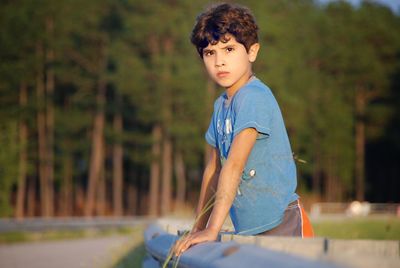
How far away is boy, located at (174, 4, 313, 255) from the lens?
440cm

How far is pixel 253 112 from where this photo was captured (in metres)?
4.41

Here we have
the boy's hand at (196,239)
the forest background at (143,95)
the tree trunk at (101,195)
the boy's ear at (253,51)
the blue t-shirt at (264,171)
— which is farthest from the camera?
the tree trunk at (101,195)

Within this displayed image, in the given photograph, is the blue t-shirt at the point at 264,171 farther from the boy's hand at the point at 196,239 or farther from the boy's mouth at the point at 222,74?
the boy's hand at the point at 196,239

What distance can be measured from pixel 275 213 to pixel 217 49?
32.3 inches

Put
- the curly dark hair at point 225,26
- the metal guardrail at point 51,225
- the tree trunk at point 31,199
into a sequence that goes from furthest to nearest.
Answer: the tree trunk at point 31,199 → the metal guardrail at point 51,225 → the curly dark hair at point 225,26

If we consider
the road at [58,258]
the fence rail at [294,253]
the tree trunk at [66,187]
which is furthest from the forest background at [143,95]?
the fence rail at [294,253]

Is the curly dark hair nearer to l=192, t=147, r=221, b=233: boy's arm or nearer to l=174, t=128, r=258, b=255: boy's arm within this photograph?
l=174, t=128, r=258, b=255: boy's arm

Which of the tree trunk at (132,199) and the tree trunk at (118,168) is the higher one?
the tree trunk at (118,168)

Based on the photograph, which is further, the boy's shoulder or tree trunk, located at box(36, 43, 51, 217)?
tree trunk, located at box(36, 43, 51, 217)

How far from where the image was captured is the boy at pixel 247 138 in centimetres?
440

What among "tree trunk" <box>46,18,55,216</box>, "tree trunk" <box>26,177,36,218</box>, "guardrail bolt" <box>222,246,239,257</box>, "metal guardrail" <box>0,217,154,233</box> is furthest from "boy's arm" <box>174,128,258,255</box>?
"tree trunk" <box>26,177,36,218</box>

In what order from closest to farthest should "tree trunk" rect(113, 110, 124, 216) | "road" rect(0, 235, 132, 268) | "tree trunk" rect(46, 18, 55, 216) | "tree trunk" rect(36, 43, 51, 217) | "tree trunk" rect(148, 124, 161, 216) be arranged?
"road" rect(0, 235, 132, 268) → "tree trunk" rect(36, 43, 51, 217) → "tree trunk" rect(46, 18, 55, 216) → "tree trunk" rect(148, 124, 161, 216) → "tree trunk" rect(113, 110, 124, 216)

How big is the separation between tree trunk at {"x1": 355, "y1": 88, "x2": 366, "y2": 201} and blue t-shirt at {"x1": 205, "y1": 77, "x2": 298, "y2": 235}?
86.9m

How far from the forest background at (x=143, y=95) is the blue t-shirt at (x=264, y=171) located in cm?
4067
